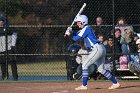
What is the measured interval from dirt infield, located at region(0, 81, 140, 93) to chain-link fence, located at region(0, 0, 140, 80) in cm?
140

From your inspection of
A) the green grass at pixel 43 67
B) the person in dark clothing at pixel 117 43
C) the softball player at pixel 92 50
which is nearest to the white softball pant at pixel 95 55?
the softball player at pixel 92 50

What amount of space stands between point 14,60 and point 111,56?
9.67ft

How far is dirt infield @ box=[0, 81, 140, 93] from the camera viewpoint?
15117 mm

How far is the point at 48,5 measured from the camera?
25234mm

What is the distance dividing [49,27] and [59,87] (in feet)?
11.7

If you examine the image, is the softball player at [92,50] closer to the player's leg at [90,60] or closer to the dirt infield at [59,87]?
the player's leg at [90,60]

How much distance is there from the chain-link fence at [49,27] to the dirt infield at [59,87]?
1399 mm

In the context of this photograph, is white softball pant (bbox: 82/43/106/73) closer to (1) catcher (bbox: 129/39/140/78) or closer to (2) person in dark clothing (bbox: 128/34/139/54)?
(1) catcher (bbox: 129/39/140/78)

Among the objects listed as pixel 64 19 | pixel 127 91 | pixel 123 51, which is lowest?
pixel 127 91

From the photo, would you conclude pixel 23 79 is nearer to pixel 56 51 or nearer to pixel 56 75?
pixel 56 75

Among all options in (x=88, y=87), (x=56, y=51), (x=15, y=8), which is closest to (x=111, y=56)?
(x=88, y=87)

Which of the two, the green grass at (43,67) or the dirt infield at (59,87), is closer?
the dirt infield at (59,87)

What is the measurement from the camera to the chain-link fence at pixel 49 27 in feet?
65.9

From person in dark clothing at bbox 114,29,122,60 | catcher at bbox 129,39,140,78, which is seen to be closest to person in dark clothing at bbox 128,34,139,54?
person in dark clothing at bbox 114,29,122,60
